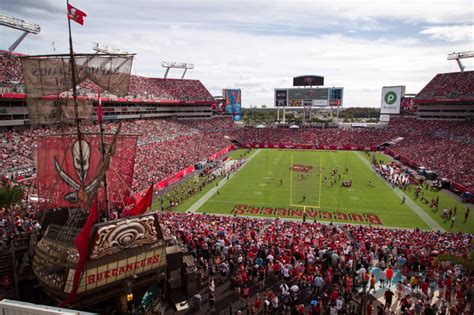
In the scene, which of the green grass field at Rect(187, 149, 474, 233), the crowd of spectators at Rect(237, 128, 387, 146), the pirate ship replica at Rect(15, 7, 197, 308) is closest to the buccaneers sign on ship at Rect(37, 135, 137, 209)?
the pirate ship replica at Rect(15, 7, 197, 308)

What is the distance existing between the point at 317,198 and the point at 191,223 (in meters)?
14.1

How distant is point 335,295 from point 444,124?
54559 mm

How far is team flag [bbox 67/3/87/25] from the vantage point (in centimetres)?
1095

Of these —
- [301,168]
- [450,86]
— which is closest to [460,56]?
[450,86]

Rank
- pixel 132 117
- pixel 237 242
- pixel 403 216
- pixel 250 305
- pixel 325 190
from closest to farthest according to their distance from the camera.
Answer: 1. pixel 250 305
2. pixel 237 242
3. pixel 403 216
4. pixel 325 190
5. pixel 132 117

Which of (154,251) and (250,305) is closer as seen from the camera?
(154,251)

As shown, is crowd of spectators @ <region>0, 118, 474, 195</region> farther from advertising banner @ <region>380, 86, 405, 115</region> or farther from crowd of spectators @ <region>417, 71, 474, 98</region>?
crowd of spectators @ <region>417, 71, 474, 98</region>

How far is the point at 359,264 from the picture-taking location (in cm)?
1315

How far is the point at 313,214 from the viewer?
81.5 ft

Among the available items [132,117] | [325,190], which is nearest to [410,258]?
[325,190]

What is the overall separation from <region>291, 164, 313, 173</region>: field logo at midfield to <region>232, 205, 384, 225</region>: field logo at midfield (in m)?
14.7

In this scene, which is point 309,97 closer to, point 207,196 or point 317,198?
point 317,198

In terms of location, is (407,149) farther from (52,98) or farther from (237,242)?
(52,98)

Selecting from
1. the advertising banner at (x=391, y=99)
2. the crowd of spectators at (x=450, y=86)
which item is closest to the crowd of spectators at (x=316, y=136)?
the advertising banner at (x=391, y=99)
